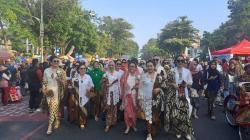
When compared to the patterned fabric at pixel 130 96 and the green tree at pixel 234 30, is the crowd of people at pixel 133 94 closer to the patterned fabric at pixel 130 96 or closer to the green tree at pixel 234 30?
the patterned fabric at pixel 130 96

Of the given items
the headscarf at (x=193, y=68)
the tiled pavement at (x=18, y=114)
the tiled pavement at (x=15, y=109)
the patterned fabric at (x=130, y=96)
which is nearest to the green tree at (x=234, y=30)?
the headscarf at (x=193, y=68)

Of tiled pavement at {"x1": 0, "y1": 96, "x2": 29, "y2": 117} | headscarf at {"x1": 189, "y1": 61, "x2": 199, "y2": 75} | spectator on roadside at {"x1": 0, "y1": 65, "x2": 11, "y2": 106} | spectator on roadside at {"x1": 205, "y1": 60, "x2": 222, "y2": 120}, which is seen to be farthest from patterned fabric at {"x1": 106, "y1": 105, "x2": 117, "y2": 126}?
spectator on roadside at {"x1": 0, "y1": 65, "x2": 11, "y2": 106}

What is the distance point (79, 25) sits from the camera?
38250 millimetres

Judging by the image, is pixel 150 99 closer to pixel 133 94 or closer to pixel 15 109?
pixel 133 94

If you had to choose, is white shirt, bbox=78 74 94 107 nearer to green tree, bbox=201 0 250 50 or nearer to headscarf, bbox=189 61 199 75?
headscarf, bbox=189 61 199 75

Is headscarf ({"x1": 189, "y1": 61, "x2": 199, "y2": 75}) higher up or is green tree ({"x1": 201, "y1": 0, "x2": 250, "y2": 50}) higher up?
green tree ({"x1": 201, "y1": 0, "x2": 250, "y2": 50})

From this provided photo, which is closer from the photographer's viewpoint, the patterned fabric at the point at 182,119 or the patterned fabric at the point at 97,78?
the patterned fabric at the point at 182,119

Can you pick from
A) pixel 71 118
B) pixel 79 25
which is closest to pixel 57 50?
pixel 79 25

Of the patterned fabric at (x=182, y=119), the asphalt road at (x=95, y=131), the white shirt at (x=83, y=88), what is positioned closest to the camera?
the patterned fabric at (x=182, y=119)

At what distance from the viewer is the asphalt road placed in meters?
8.73

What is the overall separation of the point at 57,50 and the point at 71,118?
24572 millimetres

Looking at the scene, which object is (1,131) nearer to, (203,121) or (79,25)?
(203,121)

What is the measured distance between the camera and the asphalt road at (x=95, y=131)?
8734 mm

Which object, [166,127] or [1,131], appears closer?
[166,127]
